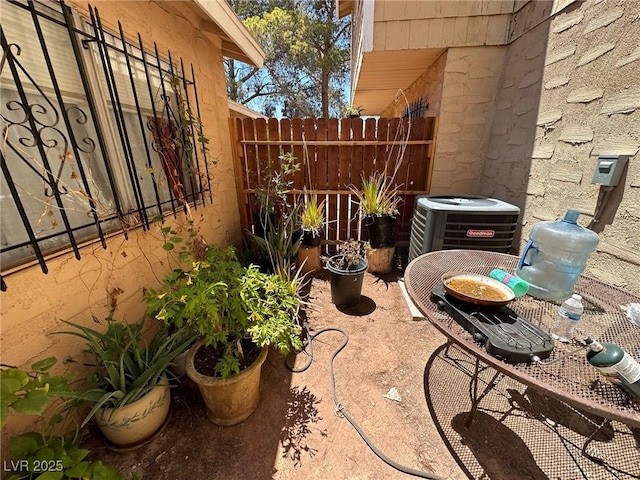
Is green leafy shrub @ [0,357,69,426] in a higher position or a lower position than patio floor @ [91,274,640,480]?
higher

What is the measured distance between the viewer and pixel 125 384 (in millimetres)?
1312

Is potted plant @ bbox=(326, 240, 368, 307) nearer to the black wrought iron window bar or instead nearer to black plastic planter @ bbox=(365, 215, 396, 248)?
black plastic planter @ bbox=(365, 215, 396, 248)

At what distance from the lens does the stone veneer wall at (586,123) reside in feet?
4.97

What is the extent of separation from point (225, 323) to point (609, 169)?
2.50 metres

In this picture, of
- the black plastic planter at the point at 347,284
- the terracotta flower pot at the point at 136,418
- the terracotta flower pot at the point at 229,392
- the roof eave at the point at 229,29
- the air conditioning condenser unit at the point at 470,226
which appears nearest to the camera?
the terracotta flower pot at the point at 136,418

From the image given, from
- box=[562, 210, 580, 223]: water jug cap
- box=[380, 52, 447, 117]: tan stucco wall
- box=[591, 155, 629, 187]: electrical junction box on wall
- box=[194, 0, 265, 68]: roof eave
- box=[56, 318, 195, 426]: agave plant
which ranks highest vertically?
box=[194, 0, 265, 68]: roof eave

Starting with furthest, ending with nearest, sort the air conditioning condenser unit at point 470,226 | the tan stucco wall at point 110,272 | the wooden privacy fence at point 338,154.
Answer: the wooden privacy fence at point 338,154 → the air conditioning condenser unit at point 470,226 → the tan stucco wall at point 110,272

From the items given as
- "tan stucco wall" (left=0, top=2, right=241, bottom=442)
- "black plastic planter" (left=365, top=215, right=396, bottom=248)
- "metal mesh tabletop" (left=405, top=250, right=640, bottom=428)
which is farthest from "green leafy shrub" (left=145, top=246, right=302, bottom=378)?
"black plastic planter" (left=365, top=215, right=396, bottom=248)

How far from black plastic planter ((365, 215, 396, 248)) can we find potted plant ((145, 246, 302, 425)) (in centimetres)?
173

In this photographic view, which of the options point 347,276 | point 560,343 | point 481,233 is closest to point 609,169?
point 481,233

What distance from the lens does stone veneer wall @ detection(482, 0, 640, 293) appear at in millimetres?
1516

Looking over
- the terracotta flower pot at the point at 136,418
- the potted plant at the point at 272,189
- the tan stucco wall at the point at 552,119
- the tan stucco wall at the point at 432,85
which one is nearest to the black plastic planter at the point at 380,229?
the tan stucco wall at the point at 552,119
